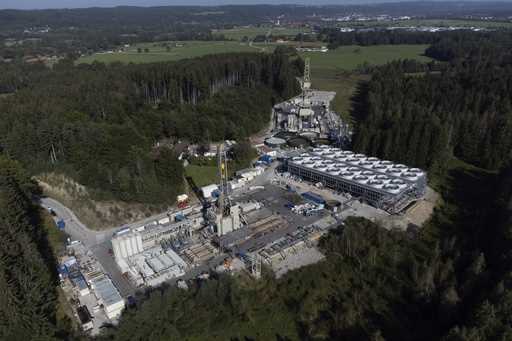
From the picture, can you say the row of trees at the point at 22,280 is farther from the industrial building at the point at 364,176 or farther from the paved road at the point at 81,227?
the industrial building at the point at 364,176

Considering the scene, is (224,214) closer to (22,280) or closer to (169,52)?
(22,280)

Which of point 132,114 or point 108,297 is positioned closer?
point 108,297

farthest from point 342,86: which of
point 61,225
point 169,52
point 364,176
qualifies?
point 61,225

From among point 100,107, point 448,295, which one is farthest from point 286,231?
point 100,107

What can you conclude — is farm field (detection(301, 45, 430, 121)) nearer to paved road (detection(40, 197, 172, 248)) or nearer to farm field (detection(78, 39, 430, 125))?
farm field (detection(78, 39, 430, 125))

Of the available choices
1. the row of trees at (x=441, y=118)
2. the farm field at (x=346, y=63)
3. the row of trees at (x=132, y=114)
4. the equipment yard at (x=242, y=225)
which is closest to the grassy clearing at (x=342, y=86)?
the farm field at (x=346, y=63)
